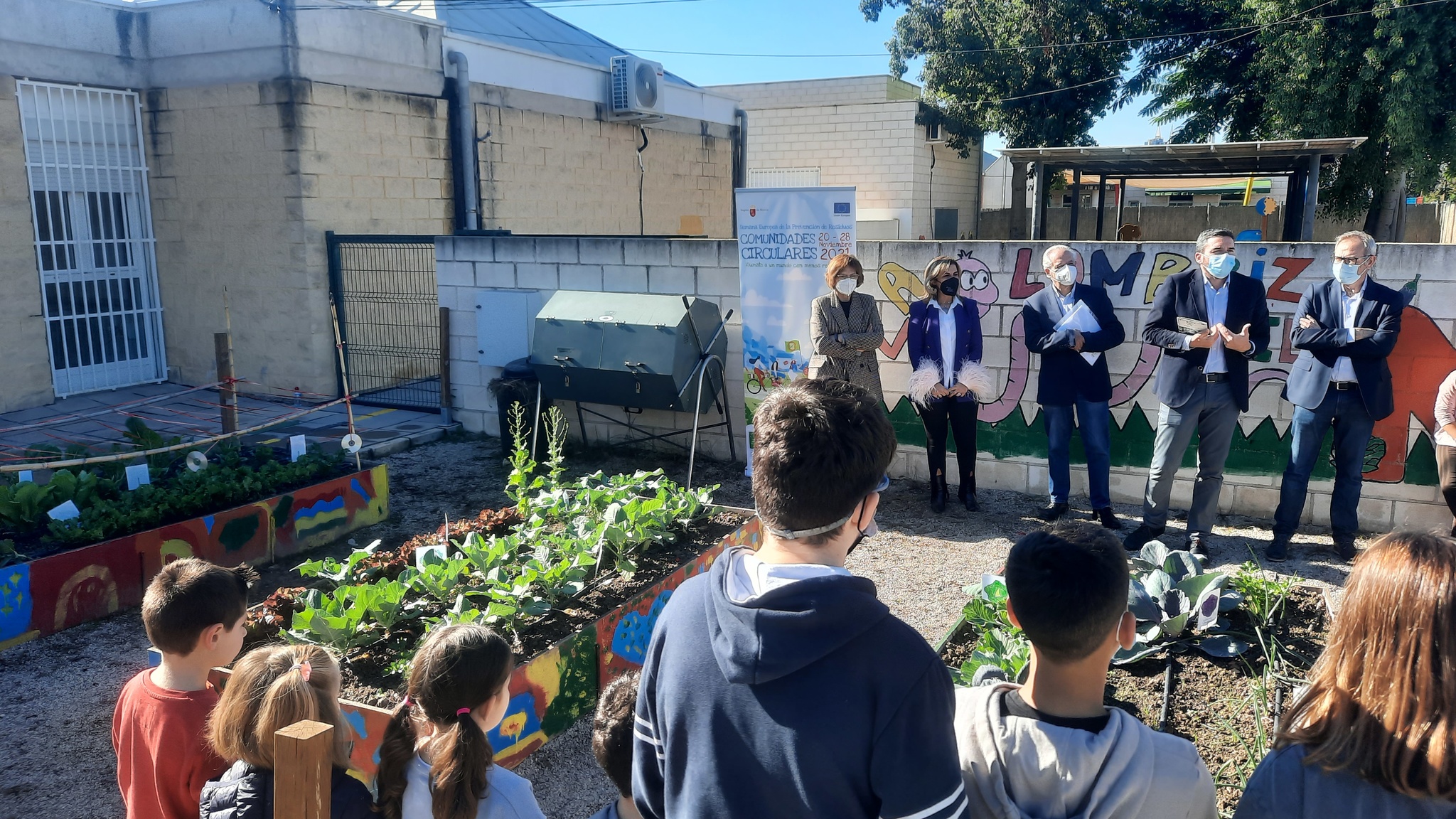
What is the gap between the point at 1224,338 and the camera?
5.56 m

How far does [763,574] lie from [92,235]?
11969 millimetres

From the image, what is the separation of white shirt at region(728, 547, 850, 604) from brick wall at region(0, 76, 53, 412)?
11115mm

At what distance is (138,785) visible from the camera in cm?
251

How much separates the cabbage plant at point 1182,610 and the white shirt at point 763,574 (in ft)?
7.61

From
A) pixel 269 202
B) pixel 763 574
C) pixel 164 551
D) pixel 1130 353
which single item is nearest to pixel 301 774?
pixel 763 574

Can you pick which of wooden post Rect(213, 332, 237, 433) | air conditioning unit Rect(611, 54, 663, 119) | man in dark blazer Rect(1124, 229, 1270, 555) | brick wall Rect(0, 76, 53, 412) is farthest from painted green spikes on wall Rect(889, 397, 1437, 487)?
air conditioning unit Rect(611, 54, 663, 119)

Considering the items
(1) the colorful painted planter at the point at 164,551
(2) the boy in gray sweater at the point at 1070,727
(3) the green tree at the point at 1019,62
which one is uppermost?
(3) the green tree at the point at 1019,62

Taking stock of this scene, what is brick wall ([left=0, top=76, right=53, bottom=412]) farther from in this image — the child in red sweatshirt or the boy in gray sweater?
the boy in gray sweater

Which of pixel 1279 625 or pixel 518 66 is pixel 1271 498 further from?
pixel 518 66

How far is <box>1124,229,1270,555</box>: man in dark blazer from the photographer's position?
5.62 meters

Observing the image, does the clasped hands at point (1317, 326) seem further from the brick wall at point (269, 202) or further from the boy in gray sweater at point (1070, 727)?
the brick wall at point (269, 202)

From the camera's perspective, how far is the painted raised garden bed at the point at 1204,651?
10.4 feet

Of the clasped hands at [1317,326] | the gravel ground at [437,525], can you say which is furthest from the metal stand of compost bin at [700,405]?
the clasped hands at [1317,326]

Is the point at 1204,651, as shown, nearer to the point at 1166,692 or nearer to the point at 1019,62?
the point at 1166,692
